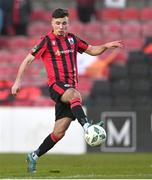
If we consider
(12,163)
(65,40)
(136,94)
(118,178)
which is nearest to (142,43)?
(136,94)

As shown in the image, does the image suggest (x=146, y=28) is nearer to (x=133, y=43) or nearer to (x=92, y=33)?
(x=133, y=43)

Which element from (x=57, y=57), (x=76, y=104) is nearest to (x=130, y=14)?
(x=57, y=57)

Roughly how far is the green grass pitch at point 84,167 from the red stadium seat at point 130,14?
5233 mm

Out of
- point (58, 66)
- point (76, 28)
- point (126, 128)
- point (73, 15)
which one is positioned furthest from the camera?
point (73, 15)

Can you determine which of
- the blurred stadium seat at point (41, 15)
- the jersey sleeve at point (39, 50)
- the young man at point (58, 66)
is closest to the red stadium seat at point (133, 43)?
the blurred stadium seat at point (41, 15)

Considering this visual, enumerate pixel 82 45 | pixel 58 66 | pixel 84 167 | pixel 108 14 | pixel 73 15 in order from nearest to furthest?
pixel 58 66 < pixel 82 45 < pixel 84 167 < pixel 108 14 < pixel 73 15

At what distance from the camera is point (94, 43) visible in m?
18.1

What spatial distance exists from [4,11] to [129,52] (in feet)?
10.2

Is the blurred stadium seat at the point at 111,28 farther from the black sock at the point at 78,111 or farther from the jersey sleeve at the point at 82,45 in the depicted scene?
the black sock at the point at 78,111

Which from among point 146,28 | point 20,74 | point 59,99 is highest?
point 146,28

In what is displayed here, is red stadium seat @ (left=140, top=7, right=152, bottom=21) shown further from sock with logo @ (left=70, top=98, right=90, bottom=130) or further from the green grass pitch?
sock with logo @ (left=70, top=98, right=90, bottom=130)

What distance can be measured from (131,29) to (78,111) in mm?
9800

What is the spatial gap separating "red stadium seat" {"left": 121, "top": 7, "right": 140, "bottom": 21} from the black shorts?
32.0 ft

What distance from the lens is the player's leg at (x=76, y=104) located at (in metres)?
8.73
